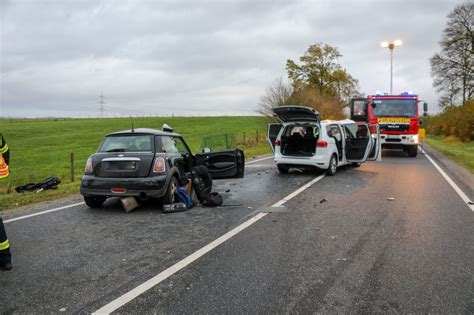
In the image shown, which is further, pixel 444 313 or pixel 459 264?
pixel 459 264

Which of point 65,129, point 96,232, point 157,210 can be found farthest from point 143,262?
point 65,129

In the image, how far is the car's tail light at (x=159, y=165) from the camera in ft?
24.1

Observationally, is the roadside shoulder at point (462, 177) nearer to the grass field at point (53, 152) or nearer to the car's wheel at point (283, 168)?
the car's wheel at point (283, 168)

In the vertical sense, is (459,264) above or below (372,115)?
below

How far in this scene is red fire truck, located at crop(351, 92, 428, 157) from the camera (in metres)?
19.3

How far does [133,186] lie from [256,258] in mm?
3206

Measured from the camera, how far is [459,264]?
461 cm

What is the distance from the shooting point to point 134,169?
7281 mm

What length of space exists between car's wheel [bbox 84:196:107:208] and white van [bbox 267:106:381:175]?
5.93 meters

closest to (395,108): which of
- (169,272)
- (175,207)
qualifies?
(175,207)

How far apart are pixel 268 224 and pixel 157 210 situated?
226 cm

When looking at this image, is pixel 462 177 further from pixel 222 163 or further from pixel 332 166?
pixel 222 163

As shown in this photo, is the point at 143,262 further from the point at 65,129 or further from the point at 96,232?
the point at 65,129

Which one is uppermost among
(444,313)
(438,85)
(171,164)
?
(438,85)
